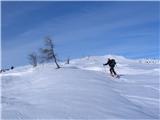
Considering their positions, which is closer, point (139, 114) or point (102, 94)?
point (139, 114)

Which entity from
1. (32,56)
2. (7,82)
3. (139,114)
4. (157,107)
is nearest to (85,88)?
(157,107)

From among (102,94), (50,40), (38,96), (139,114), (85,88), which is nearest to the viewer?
(139,114)

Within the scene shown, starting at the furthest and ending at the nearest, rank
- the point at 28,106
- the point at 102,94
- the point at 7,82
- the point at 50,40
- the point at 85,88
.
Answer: the point at 50,40 → the point at 7,82 → the point at 85,88 → the point at 102,94 → the point at 28,106

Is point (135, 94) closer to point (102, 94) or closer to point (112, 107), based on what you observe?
point (102, 94)

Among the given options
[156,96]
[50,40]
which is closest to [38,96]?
[156,96]

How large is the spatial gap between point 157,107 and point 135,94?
3.31 metres

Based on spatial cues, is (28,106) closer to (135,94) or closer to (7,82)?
(135,94)

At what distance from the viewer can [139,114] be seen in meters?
13.3

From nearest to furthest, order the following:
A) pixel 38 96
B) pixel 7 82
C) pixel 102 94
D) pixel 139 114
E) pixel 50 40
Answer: pixel 139 114, pixel 38 96, pixel 102 94, pixel 7 82, pixel 50 40

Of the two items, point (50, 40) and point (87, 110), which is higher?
point (50, 40)

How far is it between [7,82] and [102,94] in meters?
10.3

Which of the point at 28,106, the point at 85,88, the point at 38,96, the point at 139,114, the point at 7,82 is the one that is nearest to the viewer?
the point at 28,106

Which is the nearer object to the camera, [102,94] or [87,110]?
[87,110]

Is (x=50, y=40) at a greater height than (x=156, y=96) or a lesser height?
greater
